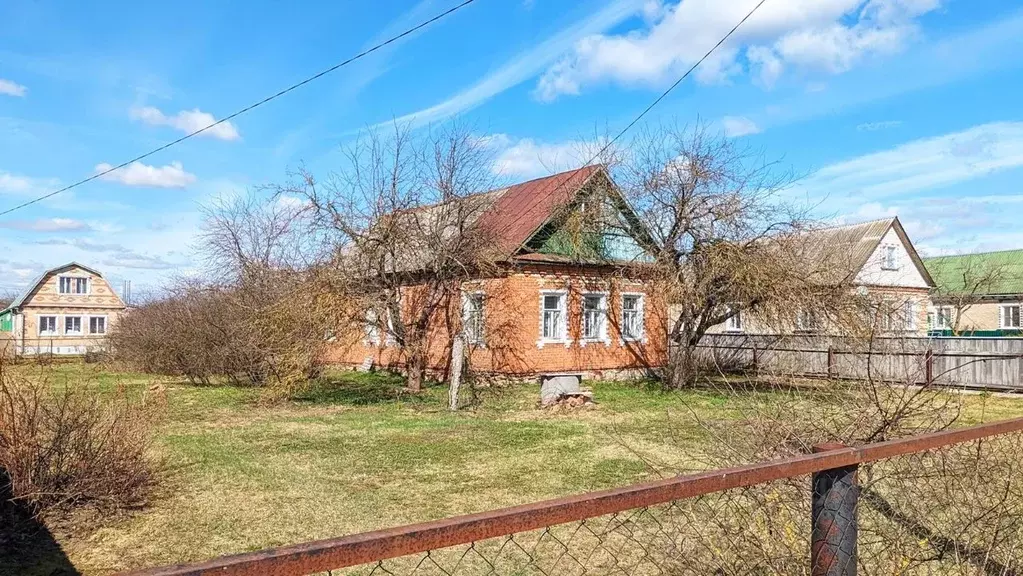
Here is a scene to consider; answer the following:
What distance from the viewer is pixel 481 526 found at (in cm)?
158

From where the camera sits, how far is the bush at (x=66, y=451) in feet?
20.1

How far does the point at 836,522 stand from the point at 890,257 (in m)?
32.1

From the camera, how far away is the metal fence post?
2439mm

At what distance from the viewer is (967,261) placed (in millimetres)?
39812

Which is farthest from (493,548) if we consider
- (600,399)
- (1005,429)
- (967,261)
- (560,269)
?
(967,261)

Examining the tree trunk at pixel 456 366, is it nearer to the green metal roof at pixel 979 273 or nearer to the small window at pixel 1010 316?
the green metal roof at pixel 979 273

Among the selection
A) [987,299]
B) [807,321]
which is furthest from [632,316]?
[987,299]

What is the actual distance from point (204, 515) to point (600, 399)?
10.4 metres

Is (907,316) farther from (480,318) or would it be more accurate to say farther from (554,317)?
(480,318)

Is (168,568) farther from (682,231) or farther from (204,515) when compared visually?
(682,231)

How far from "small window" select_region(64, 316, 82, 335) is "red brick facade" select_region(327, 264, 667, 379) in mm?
30270

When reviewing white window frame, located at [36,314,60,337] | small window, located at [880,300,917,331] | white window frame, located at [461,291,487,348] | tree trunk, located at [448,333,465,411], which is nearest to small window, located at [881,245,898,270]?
small window, located at [880,300,917,331]

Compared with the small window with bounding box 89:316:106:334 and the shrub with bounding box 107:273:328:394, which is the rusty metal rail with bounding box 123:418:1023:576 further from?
the small window with bounding box 89:316:106:334

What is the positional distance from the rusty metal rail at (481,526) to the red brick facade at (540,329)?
1488cm
